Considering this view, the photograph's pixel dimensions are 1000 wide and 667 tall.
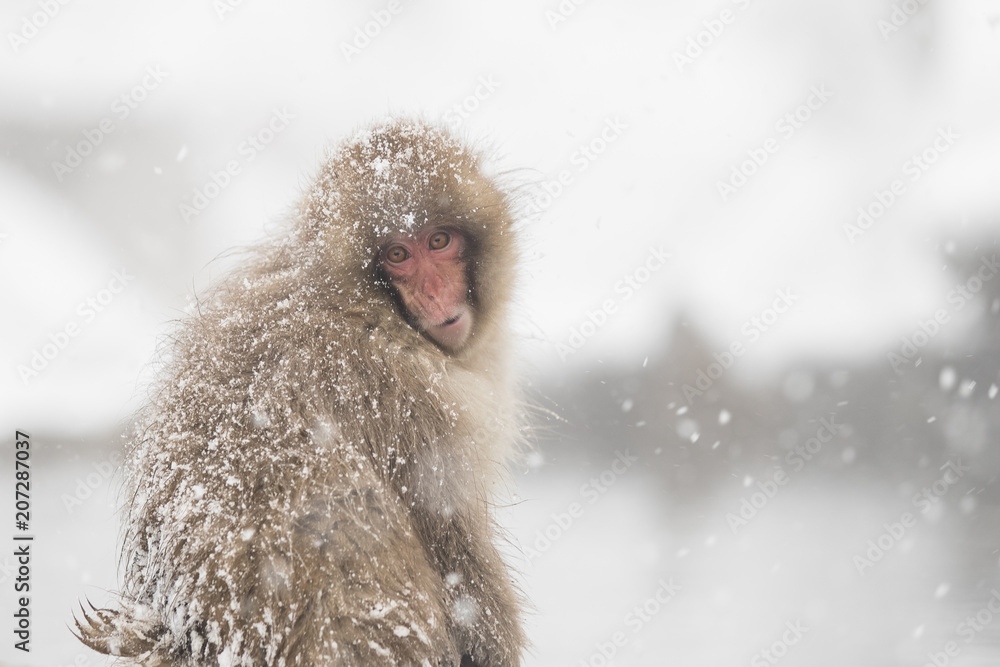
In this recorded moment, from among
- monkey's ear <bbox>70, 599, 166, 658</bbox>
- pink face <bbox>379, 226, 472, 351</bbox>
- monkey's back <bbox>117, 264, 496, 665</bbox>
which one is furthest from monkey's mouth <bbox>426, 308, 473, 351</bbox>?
monkey's ear <bbox>70, 599, 166, 658</bbox>

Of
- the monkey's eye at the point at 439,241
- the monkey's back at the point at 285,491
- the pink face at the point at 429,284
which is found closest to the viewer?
the monkey's back at the point at 285,491

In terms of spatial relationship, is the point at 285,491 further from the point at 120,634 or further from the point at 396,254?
the point at 396,254

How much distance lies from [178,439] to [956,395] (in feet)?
27.4

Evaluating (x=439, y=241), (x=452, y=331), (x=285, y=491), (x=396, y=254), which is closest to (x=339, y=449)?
(x=285, y=491)

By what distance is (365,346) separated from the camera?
5.98 ft

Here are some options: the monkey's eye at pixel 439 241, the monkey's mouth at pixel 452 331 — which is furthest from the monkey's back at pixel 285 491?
the monkey's eye at pixel 439 241

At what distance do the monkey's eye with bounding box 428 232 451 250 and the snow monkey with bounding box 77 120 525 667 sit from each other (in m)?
0.01

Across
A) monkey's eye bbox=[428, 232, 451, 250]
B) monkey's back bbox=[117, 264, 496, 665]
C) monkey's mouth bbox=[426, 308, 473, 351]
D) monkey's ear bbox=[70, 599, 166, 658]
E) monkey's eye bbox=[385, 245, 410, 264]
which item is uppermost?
monkey's eye bbox=[428, 232, 451, 250]

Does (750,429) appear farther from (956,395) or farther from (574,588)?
(574,588)

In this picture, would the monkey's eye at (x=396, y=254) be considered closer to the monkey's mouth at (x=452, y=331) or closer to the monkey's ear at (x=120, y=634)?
the monkey's mouth at (x=452, y=331)

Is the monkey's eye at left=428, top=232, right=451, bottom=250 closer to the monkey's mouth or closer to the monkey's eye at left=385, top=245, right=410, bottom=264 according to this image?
the monkey's eye at left=385, top=245, right=410, bottom=264

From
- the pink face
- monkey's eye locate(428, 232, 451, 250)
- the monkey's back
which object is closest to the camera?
the monkey's back

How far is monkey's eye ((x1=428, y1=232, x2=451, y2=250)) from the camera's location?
2.18 metres

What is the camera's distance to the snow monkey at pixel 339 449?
1.47 metres
